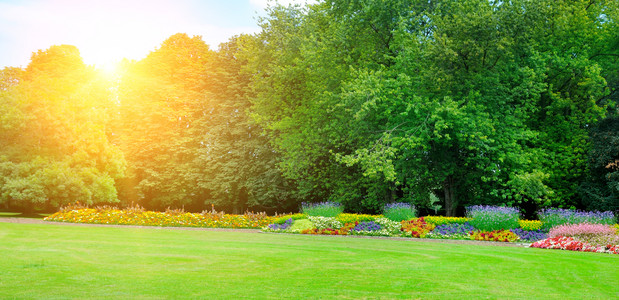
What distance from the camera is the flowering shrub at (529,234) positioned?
18594 millimetres

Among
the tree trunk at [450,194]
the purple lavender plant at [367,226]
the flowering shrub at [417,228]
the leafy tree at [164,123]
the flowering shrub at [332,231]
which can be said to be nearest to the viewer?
the flowering shrub at [417,228]

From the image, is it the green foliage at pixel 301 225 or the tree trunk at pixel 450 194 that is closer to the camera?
the green foliage at pixel 301 225

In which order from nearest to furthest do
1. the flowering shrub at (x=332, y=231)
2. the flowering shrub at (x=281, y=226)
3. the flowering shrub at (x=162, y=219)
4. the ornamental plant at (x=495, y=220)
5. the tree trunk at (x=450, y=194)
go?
the ornamental plant at (x=495, y=220)
the flowering shrub at (x=332, y=231)
the flowering shrub at (x=281, y=226)
the flowering shrub at (x=162, y=219)
the tree trunk at (x=450, y=194)

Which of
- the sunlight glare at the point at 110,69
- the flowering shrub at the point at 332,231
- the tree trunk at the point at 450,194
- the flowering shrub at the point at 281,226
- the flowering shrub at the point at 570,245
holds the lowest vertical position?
the flowering shrub at the point at 570,245

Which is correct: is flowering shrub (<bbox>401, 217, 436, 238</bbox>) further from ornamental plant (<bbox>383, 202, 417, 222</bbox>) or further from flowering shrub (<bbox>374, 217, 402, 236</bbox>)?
ornamental plant (<bbox>383, 202, 417, 222</bbox>)

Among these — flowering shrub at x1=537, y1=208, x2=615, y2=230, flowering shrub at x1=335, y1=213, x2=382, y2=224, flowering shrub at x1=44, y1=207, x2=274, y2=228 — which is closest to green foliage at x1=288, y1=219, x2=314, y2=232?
flowering shrub at x1=335, y1=213, x2=382, y2=224

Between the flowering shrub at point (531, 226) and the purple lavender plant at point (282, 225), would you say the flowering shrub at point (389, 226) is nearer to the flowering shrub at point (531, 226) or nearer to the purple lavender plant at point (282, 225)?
the purple lavender plant at point (282, 225)

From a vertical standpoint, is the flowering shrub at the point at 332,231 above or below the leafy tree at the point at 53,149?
below

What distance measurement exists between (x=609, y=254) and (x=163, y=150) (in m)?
31.4

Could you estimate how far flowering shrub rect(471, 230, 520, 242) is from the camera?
723 inches

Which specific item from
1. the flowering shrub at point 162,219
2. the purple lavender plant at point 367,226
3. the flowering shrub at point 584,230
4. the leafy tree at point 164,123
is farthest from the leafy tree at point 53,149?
the flowering shrub at point 584,230

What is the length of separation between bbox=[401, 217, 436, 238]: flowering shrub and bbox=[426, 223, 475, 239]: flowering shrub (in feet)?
0.67

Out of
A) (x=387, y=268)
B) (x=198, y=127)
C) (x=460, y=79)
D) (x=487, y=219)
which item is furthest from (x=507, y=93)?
(x=198, y=127)

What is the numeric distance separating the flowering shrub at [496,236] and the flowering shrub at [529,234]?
1.25 feet
